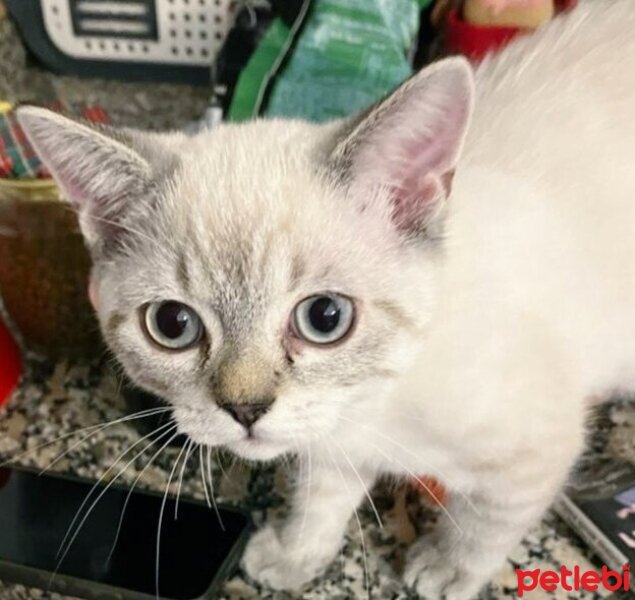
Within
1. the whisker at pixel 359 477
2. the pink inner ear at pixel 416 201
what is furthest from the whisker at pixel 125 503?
the pink inner ear at pixel 416 201

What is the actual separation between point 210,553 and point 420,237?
0.55 m

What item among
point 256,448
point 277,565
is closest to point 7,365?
point 277,565

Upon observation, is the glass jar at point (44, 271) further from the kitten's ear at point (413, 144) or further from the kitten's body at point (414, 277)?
the kitten's ear at point (413, 144)

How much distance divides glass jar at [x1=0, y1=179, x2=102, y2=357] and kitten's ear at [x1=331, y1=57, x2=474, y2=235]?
1.70 feet

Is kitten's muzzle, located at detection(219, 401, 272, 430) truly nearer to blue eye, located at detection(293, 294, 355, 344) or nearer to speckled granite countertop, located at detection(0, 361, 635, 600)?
blue eye, located at detection(293, 294, 355, 344)

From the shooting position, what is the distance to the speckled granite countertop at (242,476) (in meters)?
1.19

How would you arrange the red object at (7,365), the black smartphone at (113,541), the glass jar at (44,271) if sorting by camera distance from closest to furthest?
the black smartphone at (113,541)
the glass jar at (44,271)
the red object at (7,365)

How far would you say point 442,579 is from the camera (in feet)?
3.79

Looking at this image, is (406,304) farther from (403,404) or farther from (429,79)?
(429,79)

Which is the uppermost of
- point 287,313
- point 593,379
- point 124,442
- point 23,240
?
point 287,313

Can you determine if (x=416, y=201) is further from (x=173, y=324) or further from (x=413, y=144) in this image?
(x=173, y=324)

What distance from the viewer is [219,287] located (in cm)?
85

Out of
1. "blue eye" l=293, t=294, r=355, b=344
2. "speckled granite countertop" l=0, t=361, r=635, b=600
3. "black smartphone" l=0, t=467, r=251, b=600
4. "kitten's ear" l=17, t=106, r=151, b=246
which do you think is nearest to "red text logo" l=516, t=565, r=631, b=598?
"speckled granite countertop" l=0, t=361, r=635, b=600

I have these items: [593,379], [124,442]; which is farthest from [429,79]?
[124,442]
